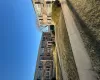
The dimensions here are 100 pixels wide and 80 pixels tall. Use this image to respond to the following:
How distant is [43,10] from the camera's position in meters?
30.8

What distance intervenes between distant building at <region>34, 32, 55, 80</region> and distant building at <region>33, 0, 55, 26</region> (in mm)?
3519

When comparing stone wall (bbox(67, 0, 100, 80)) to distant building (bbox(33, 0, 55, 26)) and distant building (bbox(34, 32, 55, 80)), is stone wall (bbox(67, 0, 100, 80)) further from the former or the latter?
distant building (bbox(34, 32, 55, 80))

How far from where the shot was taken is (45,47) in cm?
3912

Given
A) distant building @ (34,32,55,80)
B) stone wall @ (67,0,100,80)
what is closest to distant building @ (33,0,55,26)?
distant building @ (34,32,55,80)

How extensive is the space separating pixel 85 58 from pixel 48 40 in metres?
36.3

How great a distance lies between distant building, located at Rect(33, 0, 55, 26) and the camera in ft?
96.1

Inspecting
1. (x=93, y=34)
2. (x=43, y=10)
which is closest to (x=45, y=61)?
(x=43, y=10)

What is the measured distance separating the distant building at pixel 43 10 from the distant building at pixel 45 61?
3519mm

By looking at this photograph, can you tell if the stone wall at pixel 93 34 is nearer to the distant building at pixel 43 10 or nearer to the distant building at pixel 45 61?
the distant building at pixel 43 10

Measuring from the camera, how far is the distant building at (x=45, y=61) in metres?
34.2

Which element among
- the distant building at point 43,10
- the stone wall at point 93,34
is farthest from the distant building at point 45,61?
the stone wall at point 93,34

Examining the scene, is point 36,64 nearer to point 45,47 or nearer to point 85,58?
point 45,47

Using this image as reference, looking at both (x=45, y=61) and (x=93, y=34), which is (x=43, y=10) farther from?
(x=93, y=34)

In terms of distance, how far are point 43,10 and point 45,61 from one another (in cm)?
1031
